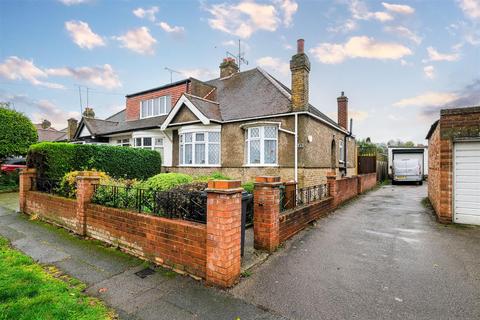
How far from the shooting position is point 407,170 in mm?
21094

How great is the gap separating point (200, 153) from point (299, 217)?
894 centimetres

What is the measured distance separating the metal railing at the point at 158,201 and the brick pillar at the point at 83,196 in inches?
6.4

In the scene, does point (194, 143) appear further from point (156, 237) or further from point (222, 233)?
point (222, 233)

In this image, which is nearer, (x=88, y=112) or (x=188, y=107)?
(x=188, y=107)

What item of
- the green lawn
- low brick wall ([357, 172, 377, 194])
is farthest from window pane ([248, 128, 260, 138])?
the green lawn

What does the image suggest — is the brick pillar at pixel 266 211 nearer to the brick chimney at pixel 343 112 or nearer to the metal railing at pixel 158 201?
the metal railing at pixel 158 201

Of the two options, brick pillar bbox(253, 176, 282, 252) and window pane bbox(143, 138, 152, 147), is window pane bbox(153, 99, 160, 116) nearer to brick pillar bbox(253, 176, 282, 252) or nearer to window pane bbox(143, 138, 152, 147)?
window pane bbox(143, 138, 152, 147)

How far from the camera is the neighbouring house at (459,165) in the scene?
7043 mm

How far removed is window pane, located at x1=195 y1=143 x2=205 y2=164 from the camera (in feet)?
46.6

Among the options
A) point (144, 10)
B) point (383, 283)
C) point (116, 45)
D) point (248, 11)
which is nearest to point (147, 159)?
point (116, 45)

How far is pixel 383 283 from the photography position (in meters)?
3.80

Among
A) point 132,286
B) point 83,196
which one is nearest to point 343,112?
point 83,196

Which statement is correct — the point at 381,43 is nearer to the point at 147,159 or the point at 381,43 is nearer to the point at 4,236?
the point at 147,159

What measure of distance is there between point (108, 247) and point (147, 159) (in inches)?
381
